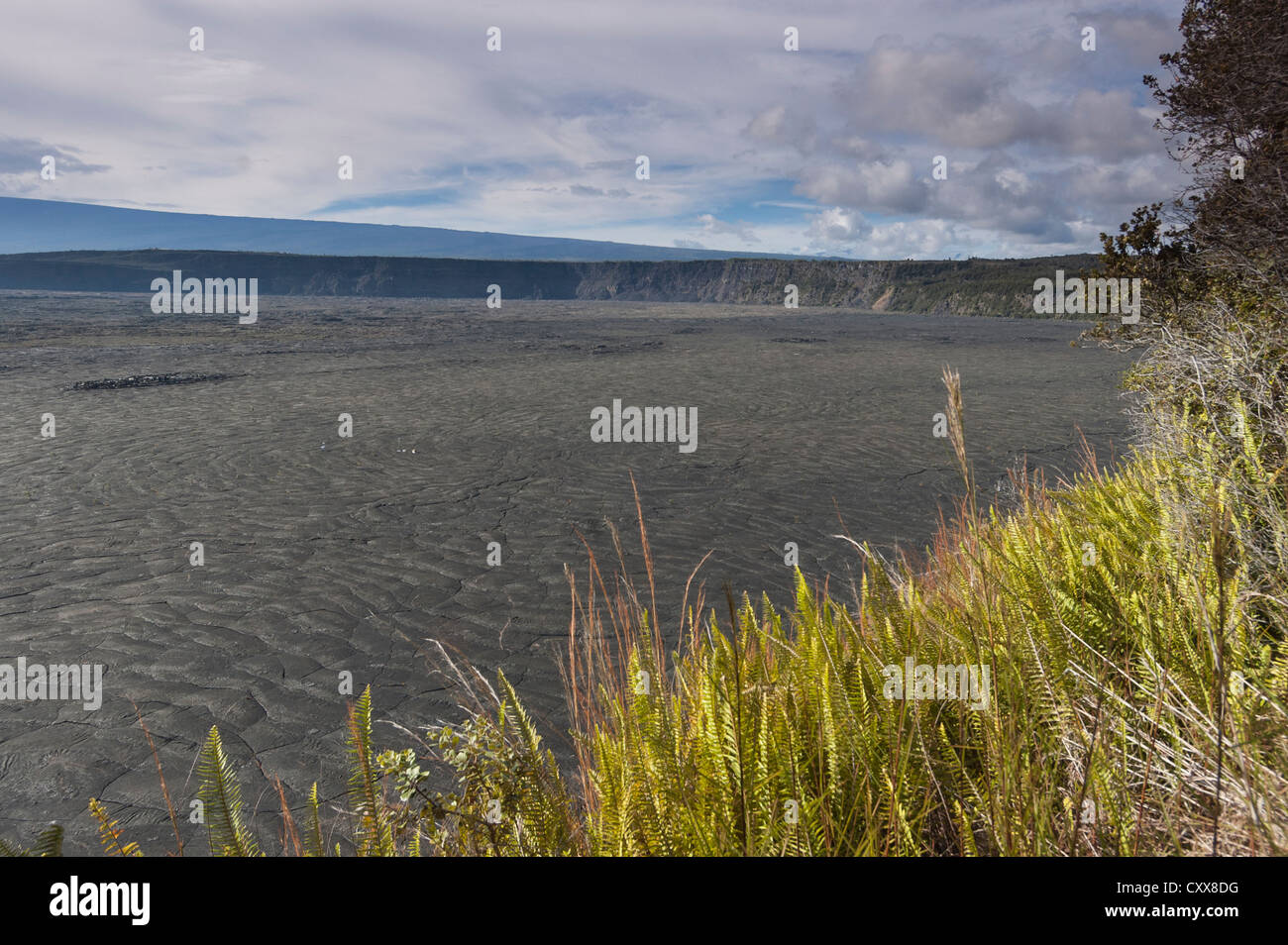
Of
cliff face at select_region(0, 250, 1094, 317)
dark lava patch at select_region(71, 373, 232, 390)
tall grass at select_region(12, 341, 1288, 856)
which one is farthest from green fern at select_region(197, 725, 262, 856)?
cliff face at select_region(0, 250, 1094, 317)

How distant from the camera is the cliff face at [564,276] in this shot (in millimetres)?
77875

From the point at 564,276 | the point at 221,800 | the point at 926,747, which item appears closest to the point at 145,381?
the point at 221,800

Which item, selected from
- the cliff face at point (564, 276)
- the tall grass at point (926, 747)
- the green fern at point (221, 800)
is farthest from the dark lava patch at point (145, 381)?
the cliff face at point (564, 276)

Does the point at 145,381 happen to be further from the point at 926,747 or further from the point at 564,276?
the point at 564,276

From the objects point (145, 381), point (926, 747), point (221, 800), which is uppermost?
point (145, 381)

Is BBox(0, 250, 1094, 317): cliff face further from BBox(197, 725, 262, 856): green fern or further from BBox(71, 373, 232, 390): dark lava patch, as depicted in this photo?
BBox(197, 725, 262, 856): green fern

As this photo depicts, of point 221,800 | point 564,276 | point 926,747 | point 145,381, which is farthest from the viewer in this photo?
point 564,276

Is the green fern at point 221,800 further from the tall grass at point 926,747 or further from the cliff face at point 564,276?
the cliff face at point 564,276

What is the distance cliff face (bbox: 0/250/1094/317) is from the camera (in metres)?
77.9

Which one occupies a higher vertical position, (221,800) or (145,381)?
(145,381)

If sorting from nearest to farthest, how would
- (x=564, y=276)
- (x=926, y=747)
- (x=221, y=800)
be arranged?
(x=221, y=800)
(x=926, y=747)
(x=564, y=276)

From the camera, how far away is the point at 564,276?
12000cm
